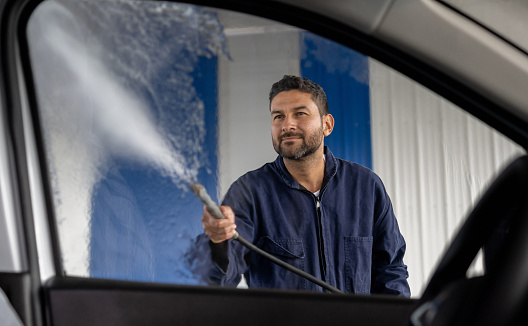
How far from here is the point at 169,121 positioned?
5.14 feet

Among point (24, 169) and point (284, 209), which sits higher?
point (24, 169)

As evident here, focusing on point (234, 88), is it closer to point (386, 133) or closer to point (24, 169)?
point (386, 133)

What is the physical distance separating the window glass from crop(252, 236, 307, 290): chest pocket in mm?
210

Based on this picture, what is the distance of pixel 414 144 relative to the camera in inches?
103

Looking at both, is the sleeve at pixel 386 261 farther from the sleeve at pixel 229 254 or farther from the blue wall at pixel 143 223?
the blue wall at pixel 143 223

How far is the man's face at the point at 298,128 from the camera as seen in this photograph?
64.0 inches

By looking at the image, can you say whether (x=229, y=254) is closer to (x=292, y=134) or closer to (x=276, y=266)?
(x=276, y=266)

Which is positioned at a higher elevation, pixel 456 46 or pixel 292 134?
pixel 292 134

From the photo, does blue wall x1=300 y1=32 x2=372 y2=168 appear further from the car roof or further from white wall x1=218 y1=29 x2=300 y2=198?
the car roof

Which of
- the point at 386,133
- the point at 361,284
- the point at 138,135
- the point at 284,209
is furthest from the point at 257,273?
the point at 386,133

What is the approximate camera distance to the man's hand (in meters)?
1.36

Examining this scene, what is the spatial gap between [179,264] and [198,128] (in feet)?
1.69

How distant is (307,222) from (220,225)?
324 millimetres

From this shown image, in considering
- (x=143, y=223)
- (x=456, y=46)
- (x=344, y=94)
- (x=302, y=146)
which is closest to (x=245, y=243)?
(x=143, y=223)
